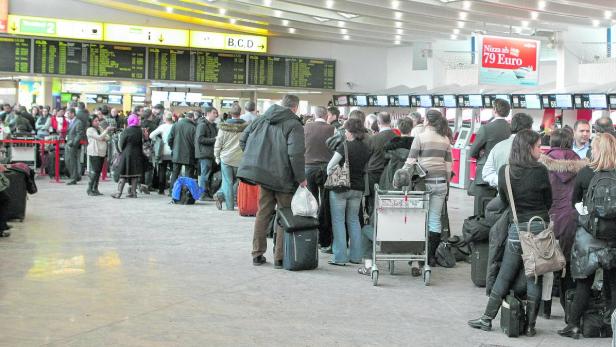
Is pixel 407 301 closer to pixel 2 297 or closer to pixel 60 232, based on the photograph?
pixel 2 297

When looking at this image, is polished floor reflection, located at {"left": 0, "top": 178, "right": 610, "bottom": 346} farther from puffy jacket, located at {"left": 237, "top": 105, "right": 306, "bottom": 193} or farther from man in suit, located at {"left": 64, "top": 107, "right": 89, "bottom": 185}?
man in suit, located at {"left": 64, "top": 107, "right": 89, "bottom": 185}

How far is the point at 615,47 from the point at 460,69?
5.49 meters

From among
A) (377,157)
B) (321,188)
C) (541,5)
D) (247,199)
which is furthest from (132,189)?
(541,5)

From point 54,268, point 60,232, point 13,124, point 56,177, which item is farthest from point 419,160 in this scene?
point 13,124

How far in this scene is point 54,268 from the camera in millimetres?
7922

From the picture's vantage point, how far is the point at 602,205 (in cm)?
576

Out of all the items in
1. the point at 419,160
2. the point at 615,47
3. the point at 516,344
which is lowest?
the point at 516,344

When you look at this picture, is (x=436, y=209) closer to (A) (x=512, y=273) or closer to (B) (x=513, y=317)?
(A) (x=512, y=273)

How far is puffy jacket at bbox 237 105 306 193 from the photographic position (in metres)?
8.21

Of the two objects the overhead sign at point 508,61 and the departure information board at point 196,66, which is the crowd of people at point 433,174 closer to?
the overhead sign at point 508,61

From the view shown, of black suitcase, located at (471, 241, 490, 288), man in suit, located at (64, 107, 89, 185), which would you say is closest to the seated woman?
black suitcase, located at (471, 241, 490, 288)

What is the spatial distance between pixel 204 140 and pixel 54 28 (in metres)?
Answer: 10.2

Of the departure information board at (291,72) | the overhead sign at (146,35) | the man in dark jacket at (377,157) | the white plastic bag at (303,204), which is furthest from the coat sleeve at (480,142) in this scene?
the departure information board at (291,72)

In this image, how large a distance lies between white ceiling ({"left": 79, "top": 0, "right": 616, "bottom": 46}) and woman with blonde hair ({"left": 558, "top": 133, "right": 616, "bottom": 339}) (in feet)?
38.6
